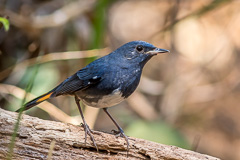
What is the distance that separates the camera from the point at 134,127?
204 inches

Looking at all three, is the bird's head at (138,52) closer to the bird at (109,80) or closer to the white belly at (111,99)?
the bird at (109,80)

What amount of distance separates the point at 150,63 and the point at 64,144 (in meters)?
5.38

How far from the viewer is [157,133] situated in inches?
202

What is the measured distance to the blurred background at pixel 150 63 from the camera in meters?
5.19

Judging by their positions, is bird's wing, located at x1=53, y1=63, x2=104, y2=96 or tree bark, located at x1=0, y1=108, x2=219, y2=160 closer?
tree bark, located at x1=0, y1=108, x2=219, y2=160

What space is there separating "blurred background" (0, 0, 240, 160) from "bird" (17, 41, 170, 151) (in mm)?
945

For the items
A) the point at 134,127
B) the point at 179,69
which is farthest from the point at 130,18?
the point at 134,127

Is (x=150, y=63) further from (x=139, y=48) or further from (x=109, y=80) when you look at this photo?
(x=109, y=80)

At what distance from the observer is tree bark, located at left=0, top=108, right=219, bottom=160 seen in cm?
301

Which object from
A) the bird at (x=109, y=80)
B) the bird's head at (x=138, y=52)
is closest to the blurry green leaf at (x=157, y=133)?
the bird at (x=109, y=80)

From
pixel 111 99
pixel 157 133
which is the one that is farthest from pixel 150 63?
pixel 111 99

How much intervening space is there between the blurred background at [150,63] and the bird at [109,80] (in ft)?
3.10

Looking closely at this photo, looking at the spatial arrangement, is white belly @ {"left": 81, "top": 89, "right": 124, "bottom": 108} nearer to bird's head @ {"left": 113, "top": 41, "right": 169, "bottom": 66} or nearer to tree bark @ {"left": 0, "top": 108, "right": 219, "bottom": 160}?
tree bark @ {"left": 0, "top": 108, "right": 219, "bottom": 160}

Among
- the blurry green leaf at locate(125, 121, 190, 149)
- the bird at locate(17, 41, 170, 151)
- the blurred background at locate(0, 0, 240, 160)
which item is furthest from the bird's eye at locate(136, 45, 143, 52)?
the blurry green leaf at locate(125, 121, 190, 149)
